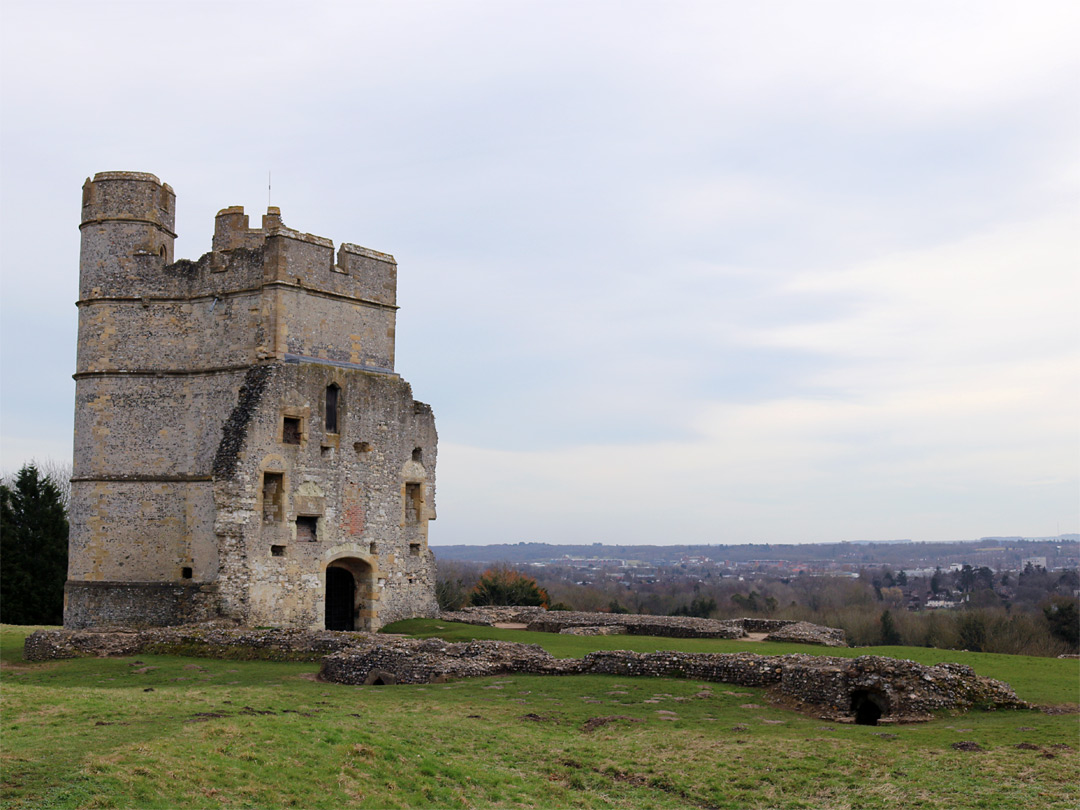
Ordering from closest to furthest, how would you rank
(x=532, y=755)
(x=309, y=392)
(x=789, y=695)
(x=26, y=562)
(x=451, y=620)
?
(x=532, y=755), (x=789, y=695), (x=309, y=392), (x=451, y=620), (x=26, y=562)

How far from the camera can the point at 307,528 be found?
29.1 metres

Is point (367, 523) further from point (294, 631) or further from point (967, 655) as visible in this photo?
point (967, 655)

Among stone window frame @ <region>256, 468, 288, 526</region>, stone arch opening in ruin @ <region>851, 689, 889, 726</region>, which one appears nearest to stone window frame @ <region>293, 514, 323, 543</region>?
stone window frame @ <region>256, 468, 288, 526</region>

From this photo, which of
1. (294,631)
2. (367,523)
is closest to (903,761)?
(294,631)

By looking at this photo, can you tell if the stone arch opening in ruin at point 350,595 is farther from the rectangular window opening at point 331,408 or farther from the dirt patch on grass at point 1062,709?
the dirt patch on grass at point 1062,709

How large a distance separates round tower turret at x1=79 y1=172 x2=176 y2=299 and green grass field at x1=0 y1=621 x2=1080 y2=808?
1480 cm

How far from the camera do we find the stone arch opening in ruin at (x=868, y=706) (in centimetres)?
1710

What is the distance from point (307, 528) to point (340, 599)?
122 inches

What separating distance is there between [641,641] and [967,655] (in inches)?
333

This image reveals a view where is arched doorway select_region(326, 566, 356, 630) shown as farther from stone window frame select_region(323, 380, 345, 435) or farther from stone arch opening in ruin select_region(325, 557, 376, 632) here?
stone window frame select_region(323, 380, 345, 435)

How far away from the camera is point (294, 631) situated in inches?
966

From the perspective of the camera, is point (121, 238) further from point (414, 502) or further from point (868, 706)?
point (868, 706)

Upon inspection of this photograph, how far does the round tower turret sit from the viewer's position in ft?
100

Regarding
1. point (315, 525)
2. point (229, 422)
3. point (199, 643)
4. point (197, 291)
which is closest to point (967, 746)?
point (199, 643)
